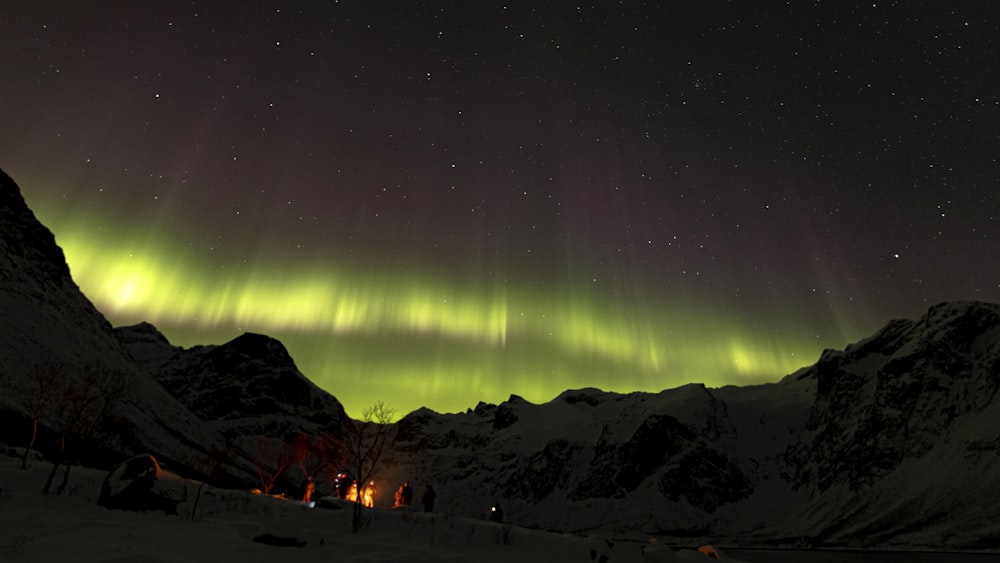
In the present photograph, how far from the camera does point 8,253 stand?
17912 centimetres

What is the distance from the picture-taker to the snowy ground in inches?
483

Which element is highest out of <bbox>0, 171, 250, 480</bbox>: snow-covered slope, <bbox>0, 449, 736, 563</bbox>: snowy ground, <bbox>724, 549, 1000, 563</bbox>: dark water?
<bbox>0, 171, 250, 480</bbox>: snow-covered slope

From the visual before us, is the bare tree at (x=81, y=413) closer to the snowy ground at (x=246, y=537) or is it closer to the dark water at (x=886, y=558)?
the snowy ground at (x=246, y=537)

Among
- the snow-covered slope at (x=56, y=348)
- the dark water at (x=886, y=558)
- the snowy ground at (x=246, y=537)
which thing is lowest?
the snowy ground at (x=246, y=537)

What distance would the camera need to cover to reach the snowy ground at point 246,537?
12258 mm

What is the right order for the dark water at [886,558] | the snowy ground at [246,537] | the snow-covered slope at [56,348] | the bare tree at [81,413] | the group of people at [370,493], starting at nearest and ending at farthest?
the snowy ground at [246,537] → the bare tree at [81,413] → the group of people at [370,493] → the dark water at [886,558] → the snow-covered slope at [56,348]

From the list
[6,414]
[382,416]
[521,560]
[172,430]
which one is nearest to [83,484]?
[521,560]

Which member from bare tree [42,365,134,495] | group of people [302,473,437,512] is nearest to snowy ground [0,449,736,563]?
bare tree [42,365,134,495]

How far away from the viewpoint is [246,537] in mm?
16312

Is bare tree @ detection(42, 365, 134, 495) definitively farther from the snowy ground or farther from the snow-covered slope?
the snow-covered slope

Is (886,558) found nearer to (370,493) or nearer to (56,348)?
(370,493)

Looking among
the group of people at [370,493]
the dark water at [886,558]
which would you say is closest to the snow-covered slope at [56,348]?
the group of people at [370,493]

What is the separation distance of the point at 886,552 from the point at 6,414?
644ft

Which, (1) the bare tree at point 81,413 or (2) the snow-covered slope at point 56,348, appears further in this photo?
(2) the snow-covered slope at point 56,348
